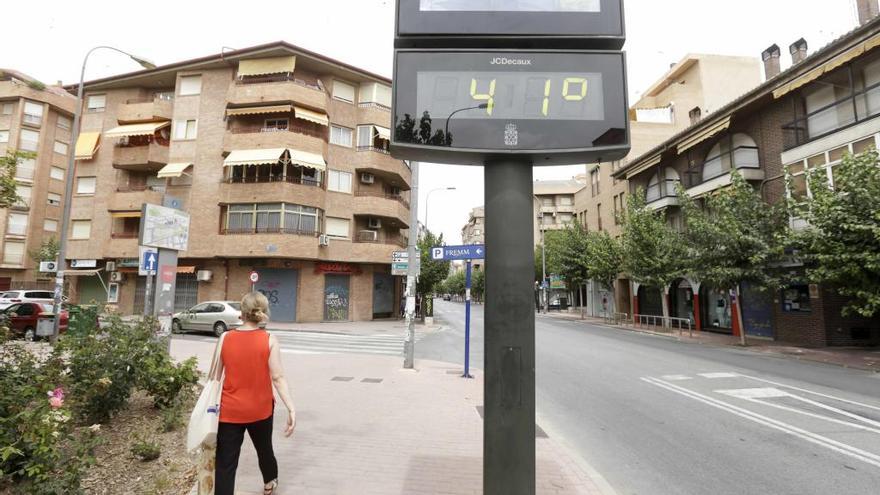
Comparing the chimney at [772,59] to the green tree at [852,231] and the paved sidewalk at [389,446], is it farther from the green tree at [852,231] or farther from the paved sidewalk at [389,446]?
the paved sidewalk at [389,446]

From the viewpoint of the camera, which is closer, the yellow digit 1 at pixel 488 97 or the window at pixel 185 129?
the yellow digit 1 at pixel 488 97

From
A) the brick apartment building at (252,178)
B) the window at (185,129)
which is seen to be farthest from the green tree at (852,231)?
the window at (185,129)

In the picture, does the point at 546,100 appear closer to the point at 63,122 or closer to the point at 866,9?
the point at 866,9

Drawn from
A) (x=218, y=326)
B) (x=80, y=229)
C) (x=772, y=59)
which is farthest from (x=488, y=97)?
(x=80, y=229)

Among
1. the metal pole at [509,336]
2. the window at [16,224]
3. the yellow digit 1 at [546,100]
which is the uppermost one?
the window at [16,224]

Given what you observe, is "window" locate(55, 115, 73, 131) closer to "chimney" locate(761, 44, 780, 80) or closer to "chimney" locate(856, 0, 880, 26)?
"chimney" locate(761, 44, 780, 80)

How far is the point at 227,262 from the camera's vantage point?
26359 millimetres

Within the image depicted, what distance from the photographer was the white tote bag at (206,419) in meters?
2.93

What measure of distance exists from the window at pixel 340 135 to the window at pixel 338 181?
191cm

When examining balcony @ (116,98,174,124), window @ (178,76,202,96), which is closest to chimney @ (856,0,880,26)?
window @ (178,76,202,96)

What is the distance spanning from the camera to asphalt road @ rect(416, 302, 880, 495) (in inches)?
174

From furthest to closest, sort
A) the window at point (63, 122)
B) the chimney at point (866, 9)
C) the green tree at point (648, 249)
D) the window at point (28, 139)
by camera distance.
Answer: the window at point (63, 122) < the window at point (28, 139) < the green tree at point (648, 249) < the chimney at point (866, 9)

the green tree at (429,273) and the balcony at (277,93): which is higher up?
the balcony at (277,93)

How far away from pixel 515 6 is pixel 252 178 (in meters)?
26.7
